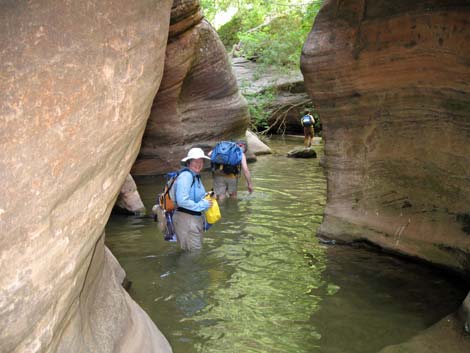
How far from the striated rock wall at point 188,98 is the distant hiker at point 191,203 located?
26.1 ft

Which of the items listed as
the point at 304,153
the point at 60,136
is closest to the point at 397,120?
the point at 60,136

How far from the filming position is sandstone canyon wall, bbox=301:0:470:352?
612 centimetres

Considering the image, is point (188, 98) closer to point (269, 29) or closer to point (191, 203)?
point (191, 203)

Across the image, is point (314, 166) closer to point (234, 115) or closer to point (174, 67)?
point (234, 115)

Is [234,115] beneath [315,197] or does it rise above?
above

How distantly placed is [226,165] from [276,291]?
4.02 m

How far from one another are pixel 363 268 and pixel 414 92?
2277 mm

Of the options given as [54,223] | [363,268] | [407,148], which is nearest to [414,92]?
[407,148]

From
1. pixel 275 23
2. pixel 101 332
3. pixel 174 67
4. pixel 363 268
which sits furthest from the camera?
pixel 275 23

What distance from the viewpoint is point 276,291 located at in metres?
6.02

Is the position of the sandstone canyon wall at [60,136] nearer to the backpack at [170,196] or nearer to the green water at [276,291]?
the green water at [276,291]

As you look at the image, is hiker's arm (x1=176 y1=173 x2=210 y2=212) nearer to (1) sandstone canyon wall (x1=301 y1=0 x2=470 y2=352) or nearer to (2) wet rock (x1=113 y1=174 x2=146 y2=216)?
(1) sandstone canyon wall (x1=301 y1=0 x2=470 y2=352)

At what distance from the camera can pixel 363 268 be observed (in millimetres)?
6715

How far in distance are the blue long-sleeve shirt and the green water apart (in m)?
0.82
